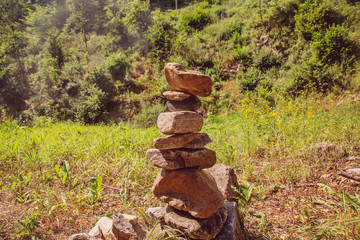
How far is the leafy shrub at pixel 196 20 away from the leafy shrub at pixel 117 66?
4.58 m

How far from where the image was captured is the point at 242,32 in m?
10.1

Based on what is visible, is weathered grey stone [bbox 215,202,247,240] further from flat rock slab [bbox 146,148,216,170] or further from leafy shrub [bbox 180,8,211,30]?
leafy shrub [bbox 180,8,211,30]

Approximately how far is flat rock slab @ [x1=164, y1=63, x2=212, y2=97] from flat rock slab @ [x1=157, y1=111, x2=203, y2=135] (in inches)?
8.8

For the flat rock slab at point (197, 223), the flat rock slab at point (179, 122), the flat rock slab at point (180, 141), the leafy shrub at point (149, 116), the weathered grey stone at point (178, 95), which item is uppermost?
the weathered grey stone at point (178, 95)

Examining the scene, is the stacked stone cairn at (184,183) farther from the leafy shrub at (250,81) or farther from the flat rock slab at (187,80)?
the leafy shrub at (250,81)

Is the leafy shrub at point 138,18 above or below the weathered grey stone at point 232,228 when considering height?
above

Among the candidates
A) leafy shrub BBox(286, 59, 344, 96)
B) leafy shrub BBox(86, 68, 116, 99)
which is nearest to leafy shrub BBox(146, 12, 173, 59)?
leafy shrub BBox(86, 68, 116, 99)

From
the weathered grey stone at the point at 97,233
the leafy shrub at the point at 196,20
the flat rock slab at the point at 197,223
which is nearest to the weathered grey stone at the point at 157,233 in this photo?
the flat rock slab at the point at 197,223

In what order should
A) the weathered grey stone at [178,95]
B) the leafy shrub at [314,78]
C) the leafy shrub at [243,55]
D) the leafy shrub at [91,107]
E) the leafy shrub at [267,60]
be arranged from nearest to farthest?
the weathered grey stone at [178,95]
the leafy shrub at [314,78]
the leafy shrub at [267,60]
the leafy shrub at [243,55]
the leafy shrub at [91,107]

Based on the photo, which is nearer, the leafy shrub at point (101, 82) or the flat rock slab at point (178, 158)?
the flat rock slab at point (178, 158)

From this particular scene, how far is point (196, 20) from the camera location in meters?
12.0

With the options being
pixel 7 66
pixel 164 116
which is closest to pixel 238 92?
pixel 164 116

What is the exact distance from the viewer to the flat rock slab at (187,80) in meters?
1.66

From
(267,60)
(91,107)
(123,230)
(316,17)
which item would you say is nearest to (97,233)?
(123,230)
